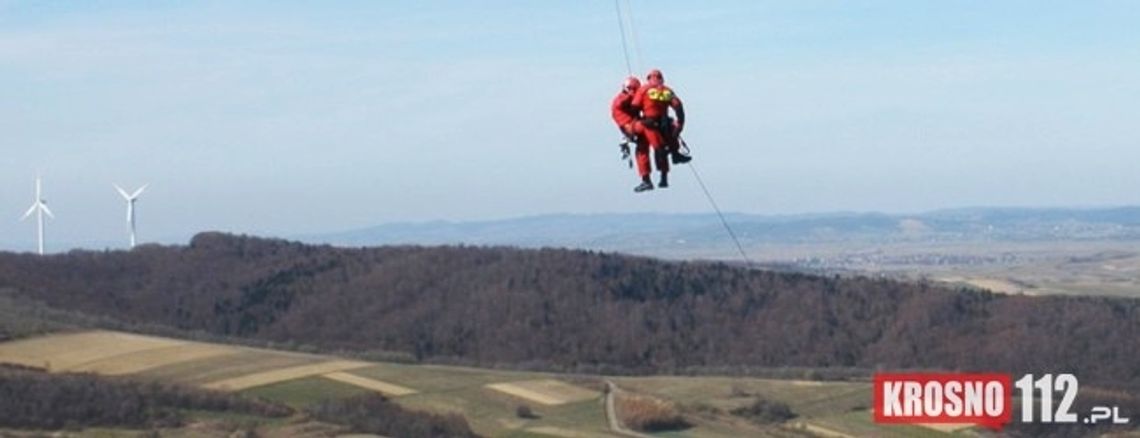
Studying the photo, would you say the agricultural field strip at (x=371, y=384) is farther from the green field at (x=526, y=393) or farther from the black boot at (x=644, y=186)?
the black boot at (x=644, y=186)

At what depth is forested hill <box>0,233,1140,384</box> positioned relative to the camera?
394 ft

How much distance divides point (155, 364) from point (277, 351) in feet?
40.2

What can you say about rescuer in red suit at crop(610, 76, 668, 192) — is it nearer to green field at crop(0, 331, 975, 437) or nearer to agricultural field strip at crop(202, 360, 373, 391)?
green field at crop(0, 331, 975, 437)

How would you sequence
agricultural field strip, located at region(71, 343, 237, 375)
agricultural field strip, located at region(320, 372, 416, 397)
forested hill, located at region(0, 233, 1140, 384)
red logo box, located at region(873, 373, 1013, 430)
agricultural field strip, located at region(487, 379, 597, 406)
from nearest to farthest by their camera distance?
red logo box, located at region(873, 373, 1013, 430)
agricultural field strip, located at region(487, 379, 597, 406)
agricultural field strip, located at region(320, 372, 416, 397)
agricultural field strip, located at region(71, 343, 237, 375)
forested hill, located at region(0, 233, 1140, 384)

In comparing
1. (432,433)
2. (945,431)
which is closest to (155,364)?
(432,433)

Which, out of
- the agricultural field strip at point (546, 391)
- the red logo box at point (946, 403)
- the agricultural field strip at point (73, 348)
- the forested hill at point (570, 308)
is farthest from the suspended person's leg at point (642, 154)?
the forested hill at point (570, 308)

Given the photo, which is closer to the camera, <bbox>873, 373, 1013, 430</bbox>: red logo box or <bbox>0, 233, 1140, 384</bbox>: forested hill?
<bbox>873, 373, 1013, 430</bbox>: red logo box

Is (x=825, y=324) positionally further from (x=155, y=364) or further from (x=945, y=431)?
(x=945, y=431)

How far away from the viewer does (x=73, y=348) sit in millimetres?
95188

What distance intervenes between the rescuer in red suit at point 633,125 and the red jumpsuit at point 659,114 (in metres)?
0.11

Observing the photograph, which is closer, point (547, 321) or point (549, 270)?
point (547, 321)

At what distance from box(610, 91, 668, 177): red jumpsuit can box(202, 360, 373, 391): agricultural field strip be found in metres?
53.6

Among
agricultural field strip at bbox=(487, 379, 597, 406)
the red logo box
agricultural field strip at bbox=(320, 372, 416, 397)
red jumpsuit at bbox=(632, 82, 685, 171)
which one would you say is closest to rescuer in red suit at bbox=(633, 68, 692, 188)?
red jumpsuit at bbox=(632, 82, 685, 171)

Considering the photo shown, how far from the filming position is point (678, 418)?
7338cm
